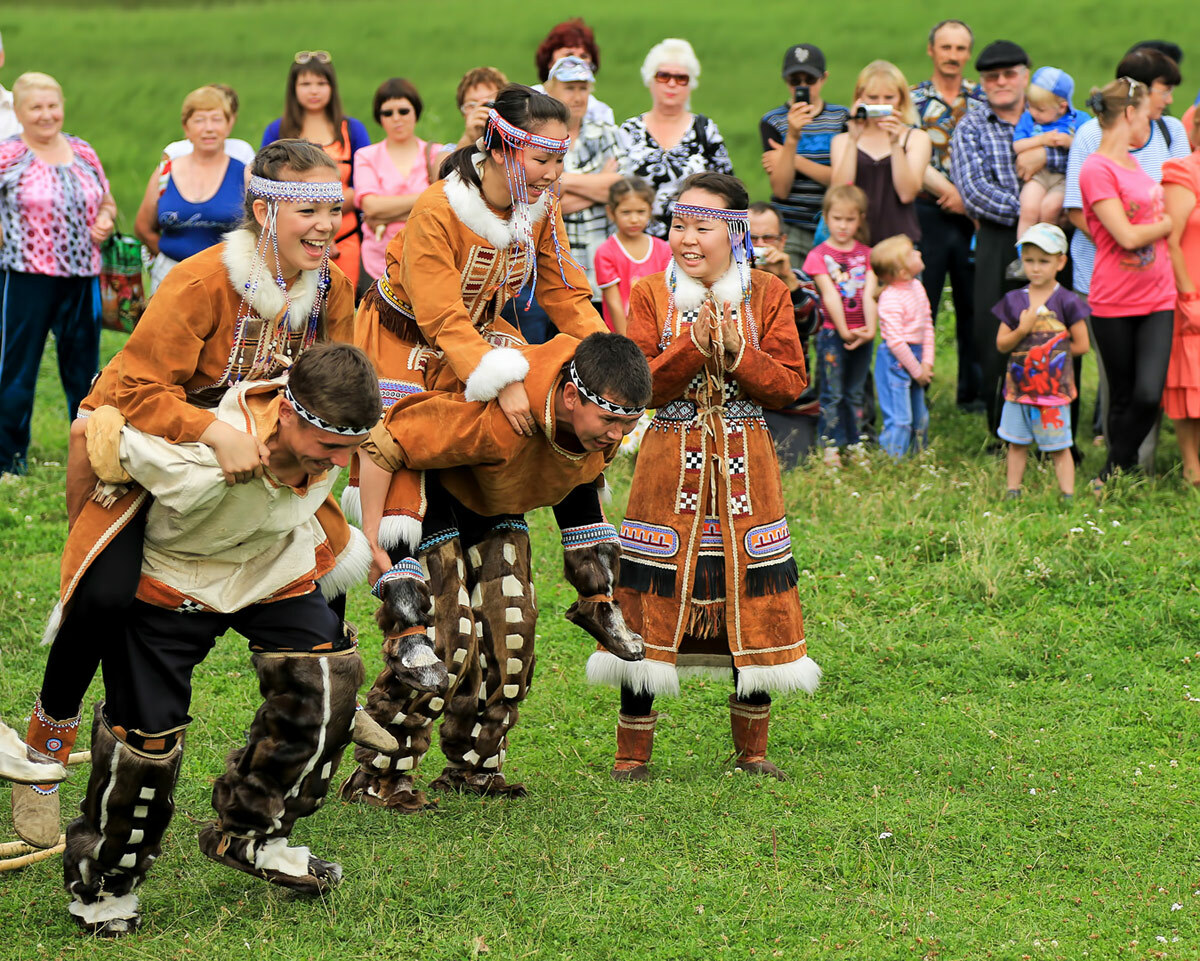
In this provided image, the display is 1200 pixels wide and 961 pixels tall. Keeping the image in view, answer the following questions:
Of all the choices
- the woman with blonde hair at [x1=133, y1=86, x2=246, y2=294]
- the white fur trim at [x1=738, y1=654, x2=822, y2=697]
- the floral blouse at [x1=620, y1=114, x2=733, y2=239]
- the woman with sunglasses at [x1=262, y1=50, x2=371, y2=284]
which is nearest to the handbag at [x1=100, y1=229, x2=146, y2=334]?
the woman with blonde hair at [x1=133, y1=86, x2=246, y2=294]

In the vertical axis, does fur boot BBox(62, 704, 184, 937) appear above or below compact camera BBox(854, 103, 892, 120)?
below

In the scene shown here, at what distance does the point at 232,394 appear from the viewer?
4223mm

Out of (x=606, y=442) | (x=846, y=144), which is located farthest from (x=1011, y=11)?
(x=606, y=442)

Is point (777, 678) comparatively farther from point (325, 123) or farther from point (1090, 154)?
point (325, 123)

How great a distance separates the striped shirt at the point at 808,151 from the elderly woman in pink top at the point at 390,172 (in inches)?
94.8

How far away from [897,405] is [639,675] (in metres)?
4.55

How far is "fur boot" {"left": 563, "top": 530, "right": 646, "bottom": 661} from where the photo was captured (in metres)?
5.05

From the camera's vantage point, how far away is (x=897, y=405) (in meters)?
9.49

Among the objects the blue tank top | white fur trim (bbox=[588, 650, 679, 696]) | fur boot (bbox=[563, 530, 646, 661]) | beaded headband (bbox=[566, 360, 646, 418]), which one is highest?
beaded headband (bbox=[566, 360, 646, 418])

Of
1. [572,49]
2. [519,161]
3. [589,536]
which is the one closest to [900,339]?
[572,49]

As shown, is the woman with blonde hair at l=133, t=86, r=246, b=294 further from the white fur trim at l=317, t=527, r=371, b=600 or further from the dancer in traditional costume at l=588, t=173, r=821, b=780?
the white fur trim at l=317, t=527, r=371, b=600

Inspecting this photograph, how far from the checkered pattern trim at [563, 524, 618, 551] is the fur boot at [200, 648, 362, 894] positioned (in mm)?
1007

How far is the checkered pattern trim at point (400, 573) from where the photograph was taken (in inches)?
185

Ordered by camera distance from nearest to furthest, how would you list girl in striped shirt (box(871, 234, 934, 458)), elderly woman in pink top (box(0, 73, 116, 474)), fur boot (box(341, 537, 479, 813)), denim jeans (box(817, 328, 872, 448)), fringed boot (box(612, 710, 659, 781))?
fur boot (box(341, 537, 479, 813)), fringed boot (box(612, 710, 659, 781)), elderly woman in pink top (box(0, 73, 116, 474)), girl in striped shirt (box(871, 234, 934, 458)), denim jeans (box(817, 328, 872, 448))
